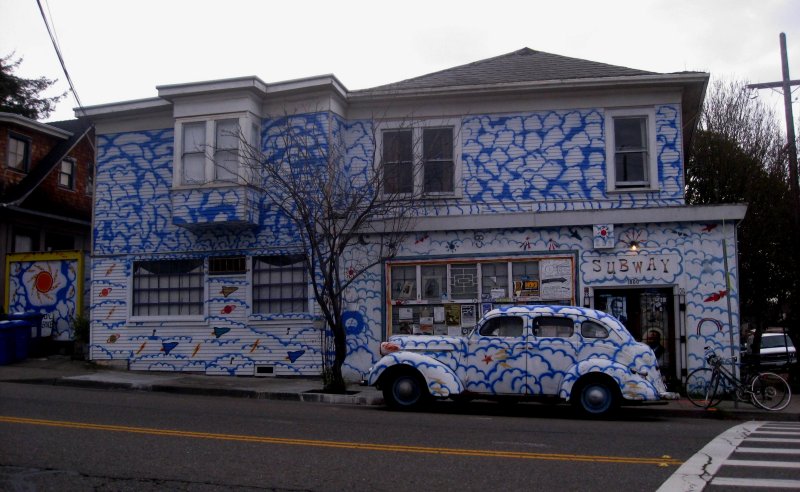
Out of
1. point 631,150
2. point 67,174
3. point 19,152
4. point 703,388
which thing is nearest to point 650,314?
point 703,388

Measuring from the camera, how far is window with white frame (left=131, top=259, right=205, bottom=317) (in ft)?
61.8

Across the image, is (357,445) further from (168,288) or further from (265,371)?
(168,288)

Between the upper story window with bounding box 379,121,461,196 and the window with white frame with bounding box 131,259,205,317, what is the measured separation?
538 centimetres

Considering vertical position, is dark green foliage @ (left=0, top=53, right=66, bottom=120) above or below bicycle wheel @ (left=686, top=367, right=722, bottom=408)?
above

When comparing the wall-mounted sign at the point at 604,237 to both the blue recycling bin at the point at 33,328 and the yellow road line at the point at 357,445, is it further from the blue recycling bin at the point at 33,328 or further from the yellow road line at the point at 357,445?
the blue recycling bin at the point at 33,328

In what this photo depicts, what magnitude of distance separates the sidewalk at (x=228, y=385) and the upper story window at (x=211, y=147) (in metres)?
4.64

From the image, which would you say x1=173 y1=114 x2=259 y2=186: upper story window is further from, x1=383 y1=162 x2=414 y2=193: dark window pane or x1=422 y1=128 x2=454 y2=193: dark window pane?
x1=422 y1=128 x2=454 y2=193: dark window pane

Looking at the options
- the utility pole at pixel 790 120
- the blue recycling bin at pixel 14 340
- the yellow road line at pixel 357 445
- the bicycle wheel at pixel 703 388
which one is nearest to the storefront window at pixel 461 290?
the bicycle wheel at pixel 703 388

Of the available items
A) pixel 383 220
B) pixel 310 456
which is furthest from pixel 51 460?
pixel 383 220

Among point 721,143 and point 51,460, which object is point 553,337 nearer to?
point 51,460

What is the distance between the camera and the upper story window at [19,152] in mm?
25234

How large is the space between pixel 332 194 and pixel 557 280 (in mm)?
5291

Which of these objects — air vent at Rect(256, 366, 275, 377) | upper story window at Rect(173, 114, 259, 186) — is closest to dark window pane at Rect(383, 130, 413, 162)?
upper story window at Rect(173, 114, 259, 186)

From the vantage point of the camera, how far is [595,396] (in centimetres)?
1248
